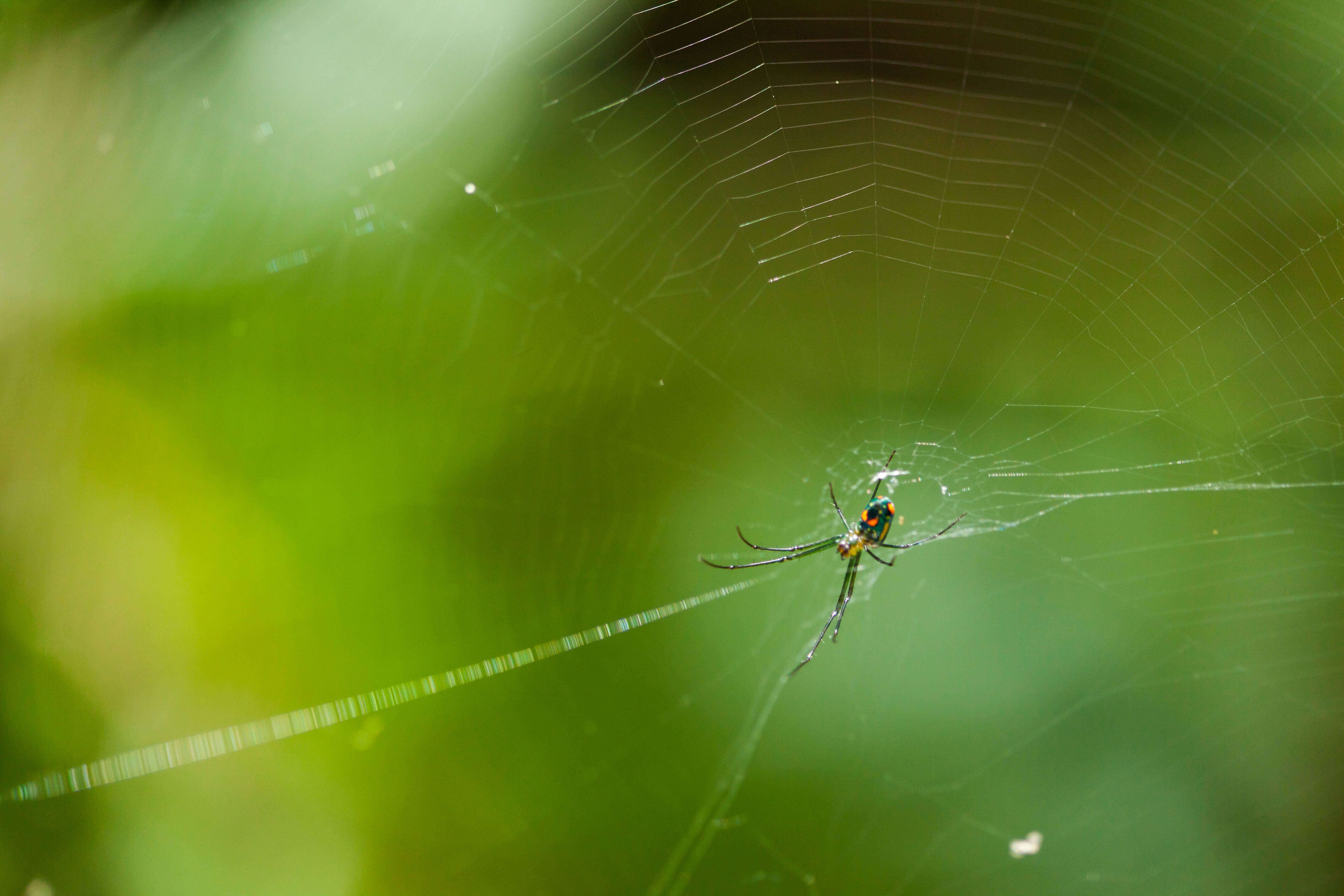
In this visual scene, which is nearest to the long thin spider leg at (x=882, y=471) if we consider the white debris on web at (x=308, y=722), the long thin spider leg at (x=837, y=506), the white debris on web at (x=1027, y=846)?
the long thin spider leg at (x=837, y=506)

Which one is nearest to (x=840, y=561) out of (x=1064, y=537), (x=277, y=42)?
(x=1064, y=537)

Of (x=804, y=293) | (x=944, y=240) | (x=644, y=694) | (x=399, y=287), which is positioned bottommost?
(x=644, y=694)

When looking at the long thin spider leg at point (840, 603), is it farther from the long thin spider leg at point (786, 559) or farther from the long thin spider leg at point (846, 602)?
the long thin spider leg at point (786, 559)

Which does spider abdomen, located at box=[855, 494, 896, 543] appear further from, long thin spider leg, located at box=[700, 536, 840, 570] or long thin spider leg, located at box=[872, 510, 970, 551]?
long thin spider leg, located at box=[700, 536, 840, 570]

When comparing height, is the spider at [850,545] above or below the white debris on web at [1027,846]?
above

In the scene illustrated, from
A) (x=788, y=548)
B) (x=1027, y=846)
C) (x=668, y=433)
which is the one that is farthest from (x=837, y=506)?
(x=1027, y=846)

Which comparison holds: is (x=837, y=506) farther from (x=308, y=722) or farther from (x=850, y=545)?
(x=308, y=722)

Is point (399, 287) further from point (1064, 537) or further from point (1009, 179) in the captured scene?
point (1064, 537)
